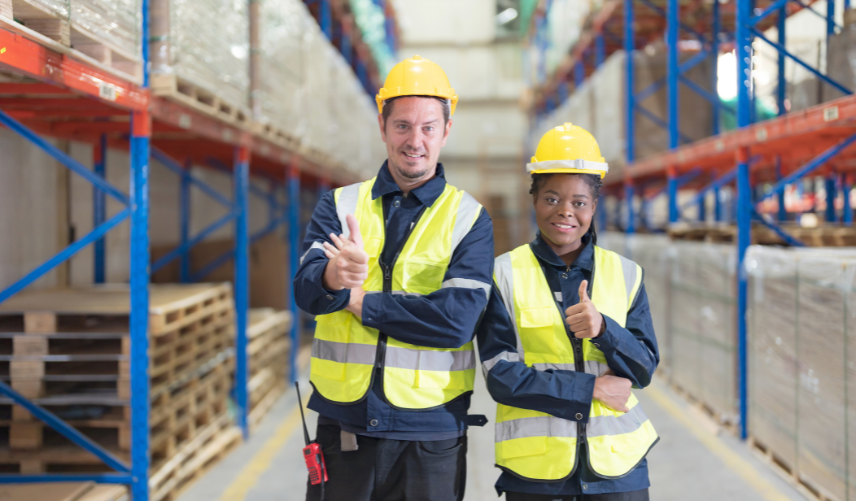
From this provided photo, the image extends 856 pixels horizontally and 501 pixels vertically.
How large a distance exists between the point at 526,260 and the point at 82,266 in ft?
15.6

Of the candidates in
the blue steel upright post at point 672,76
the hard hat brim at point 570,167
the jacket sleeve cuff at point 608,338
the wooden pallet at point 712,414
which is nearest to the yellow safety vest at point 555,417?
the jacket sleeve cuff at point 608,338

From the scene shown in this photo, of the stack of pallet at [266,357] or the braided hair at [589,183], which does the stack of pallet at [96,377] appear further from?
the braided hair at [589,183]

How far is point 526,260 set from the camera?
234 centimetres

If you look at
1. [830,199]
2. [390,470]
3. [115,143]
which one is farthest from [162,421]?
[830,199]

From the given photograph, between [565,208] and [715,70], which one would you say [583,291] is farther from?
[715,70]

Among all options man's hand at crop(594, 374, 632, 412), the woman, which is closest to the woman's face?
the woman

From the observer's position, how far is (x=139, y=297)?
3754 millimetres

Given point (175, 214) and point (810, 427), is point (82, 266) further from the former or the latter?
point (810, 427)

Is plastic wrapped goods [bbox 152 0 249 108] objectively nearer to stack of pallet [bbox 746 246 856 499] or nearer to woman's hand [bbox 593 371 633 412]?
woman's hand [bbox 593 371 633 412]

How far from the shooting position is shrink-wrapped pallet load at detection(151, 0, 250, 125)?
392cm

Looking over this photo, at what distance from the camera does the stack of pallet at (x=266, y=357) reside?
643 centimetres

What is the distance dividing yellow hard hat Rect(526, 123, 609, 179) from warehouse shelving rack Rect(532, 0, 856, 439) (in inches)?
113

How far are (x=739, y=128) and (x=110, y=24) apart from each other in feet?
16.2

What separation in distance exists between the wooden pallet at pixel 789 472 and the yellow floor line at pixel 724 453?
117 millimetres
